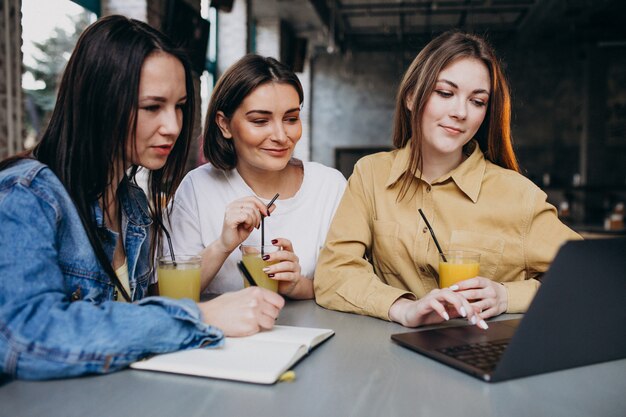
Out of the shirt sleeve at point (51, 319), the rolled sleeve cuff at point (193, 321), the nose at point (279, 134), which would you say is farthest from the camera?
the nose at point (279, 134)

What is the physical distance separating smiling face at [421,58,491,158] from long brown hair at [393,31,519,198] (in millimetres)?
21

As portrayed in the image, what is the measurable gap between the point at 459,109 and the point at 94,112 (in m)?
1.00

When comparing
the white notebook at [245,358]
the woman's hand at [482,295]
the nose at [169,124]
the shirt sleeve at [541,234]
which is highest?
the nose at [169,124]

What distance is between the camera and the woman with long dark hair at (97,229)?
0.94m

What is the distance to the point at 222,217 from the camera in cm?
201

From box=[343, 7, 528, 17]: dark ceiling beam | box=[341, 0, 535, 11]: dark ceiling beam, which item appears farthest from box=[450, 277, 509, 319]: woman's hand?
box=[343, 7, 528, 17]: dark ceiling beam

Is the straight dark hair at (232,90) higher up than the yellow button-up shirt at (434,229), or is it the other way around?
the straight dark hair at (232,90)

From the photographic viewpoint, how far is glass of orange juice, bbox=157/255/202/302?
1.39 meters

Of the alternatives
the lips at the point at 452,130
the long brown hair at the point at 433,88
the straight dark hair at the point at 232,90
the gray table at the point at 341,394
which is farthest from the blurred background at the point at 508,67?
the gray table at the point at 341,394

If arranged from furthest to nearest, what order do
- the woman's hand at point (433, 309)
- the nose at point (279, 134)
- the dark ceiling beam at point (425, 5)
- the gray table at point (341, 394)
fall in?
1. the dark ceiling beam at point (425, 5)
2. the nose at point (279, 134)
3. the woman's hand at point (433, 309)
4. the gray table at point (341, 394)

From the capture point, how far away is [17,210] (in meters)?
0.99

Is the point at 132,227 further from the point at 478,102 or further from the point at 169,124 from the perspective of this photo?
the point at 478,102

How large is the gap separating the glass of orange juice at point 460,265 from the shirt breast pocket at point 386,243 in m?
0.27

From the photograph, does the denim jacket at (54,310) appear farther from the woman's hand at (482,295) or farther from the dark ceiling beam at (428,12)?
the dark ceiling beam at (428,12)
